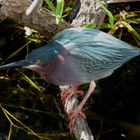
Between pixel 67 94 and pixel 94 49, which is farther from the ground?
pixel 94 49

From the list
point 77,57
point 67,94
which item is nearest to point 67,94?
point 67,94

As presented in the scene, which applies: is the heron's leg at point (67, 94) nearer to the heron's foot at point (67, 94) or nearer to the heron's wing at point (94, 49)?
the heron's foot at point (67, 94)

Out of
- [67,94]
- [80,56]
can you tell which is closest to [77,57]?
[80,56]

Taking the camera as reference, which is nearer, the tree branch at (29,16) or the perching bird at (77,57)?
the perching bird at (77,57)

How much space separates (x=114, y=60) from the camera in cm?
161

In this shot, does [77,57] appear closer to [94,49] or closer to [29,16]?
[94,49]

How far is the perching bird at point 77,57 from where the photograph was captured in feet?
4.92

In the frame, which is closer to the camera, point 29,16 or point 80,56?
point 80,56

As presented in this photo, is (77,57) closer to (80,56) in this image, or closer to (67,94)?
(80,56)

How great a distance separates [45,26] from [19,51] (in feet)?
1.57

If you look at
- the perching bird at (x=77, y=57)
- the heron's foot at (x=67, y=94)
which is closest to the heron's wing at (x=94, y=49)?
the perching bird at (x=77, y=57)

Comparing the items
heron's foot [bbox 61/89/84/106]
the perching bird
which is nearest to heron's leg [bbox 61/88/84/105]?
heron's foot [bbox 61/89/84/106]

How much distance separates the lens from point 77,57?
61.5 inches

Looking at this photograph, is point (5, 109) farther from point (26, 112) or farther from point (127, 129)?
point (127, 129)
